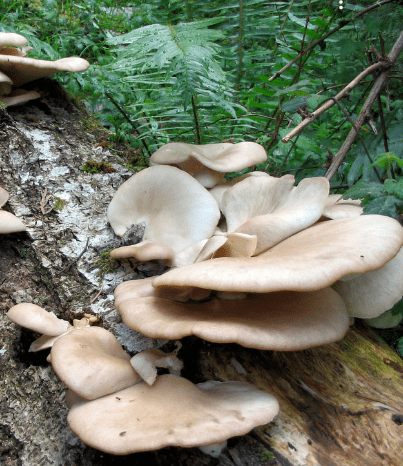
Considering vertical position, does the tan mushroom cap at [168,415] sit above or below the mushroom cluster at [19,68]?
below

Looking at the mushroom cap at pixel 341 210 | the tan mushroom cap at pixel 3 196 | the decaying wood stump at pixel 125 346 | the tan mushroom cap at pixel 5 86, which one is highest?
the tan mushroom cap at pixel 5 86

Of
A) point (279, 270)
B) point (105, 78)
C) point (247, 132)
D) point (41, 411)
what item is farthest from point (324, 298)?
point (105, 78)

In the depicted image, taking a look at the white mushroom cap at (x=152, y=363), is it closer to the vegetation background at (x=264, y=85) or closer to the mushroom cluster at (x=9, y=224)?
the mushroom cluster at (x=9, y=224)

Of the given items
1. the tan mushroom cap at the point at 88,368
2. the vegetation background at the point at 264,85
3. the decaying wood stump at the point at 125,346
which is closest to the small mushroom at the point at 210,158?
the vegetation background at the point at 264,85

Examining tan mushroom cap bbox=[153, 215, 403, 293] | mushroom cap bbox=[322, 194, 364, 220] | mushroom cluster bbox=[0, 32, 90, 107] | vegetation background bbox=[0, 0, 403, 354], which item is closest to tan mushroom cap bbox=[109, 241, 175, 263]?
tan mushroom cap bbox=[153, 215, 403, 293]

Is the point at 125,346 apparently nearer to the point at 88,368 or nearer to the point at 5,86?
the point at 88,368

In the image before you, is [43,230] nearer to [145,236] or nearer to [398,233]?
[145,236]
